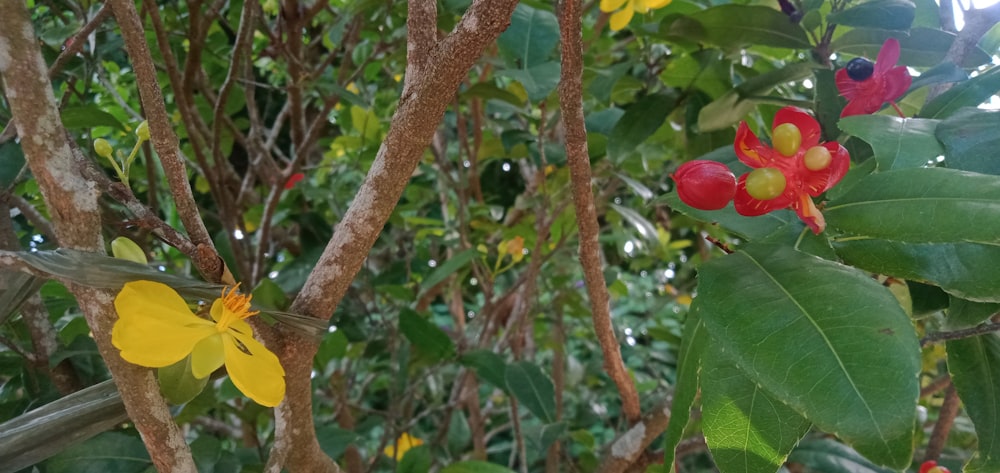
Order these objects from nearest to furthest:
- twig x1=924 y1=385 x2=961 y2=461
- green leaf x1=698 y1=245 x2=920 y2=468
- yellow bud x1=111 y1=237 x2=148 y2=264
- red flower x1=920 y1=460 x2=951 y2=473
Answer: green leaf x1=698 y1=245 x2=920 y2=468 < yellow bud x1=111 y1=237 x2=148 y2=264 < red flower x1=920 y1=460 x2=951 y2=473 < twig x1=924 y1=385 x2=961 y2=461

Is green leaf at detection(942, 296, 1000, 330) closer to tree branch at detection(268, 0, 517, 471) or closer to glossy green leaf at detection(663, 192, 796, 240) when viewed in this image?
glossy green leaf at detection(663, 192, 796, 240)

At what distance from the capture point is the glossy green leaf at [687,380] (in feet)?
1.72

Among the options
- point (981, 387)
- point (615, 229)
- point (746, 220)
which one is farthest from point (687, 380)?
point (615, 229)

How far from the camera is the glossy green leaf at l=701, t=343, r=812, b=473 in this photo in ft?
1.65

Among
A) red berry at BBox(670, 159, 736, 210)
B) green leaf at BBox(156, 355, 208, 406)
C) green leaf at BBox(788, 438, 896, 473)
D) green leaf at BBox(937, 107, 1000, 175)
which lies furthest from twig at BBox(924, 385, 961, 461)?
green leaf at BBox(156, 355, 208, 406)

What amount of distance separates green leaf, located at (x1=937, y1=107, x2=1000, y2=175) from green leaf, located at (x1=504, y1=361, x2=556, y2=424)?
686 mm

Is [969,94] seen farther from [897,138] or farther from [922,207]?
[922,207]

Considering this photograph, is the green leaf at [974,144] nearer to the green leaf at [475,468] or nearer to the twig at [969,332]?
the twig at [969,332]

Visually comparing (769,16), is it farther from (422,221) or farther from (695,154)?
(422,221)

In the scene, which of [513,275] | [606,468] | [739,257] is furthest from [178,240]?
[513,275]

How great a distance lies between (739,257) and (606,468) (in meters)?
0.48

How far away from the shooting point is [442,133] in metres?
1.53

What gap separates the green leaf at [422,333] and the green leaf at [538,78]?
0.44 m

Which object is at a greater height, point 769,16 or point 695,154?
point 769,16
